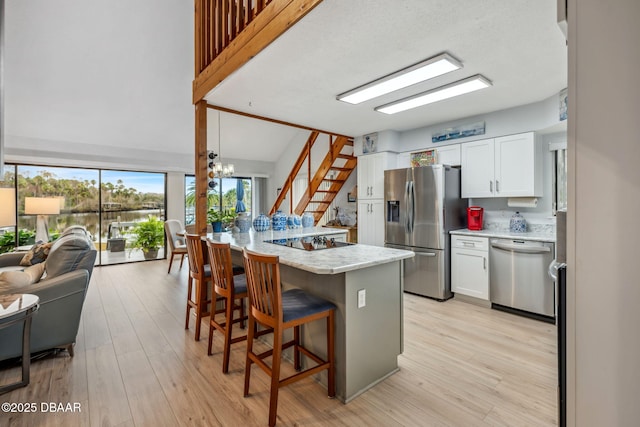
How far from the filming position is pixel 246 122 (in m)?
7.44

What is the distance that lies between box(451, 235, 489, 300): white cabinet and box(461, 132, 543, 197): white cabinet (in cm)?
69

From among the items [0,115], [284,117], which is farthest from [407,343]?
[0,115]

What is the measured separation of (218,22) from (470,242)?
3887mm

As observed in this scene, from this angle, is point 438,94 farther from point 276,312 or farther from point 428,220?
point 276,312

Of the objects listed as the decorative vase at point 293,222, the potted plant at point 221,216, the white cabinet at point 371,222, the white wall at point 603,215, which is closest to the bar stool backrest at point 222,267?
the decorative vase at point 293,222

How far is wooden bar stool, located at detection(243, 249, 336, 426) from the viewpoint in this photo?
1.85m

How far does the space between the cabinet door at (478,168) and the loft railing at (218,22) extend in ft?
10.4

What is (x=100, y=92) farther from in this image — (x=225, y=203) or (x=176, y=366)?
(x=176, y=366)

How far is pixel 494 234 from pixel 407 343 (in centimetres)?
186

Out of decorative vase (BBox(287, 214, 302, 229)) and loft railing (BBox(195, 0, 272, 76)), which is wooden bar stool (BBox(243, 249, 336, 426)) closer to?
loft railing (BBox(195, 0, 272, 76))

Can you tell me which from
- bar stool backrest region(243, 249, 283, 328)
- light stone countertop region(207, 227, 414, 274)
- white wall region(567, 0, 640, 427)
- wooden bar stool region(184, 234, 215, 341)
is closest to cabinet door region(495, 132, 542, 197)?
light stone countertop region(207, 227, 414, 274)

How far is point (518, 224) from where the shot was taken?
3.92 meters

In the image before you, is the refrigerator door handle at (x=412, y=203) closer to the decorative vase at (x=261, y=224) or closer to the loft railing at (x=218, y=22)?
the decorative vase at (x=261, y=224)

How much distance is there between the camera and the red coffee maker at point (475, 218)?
166 inches
